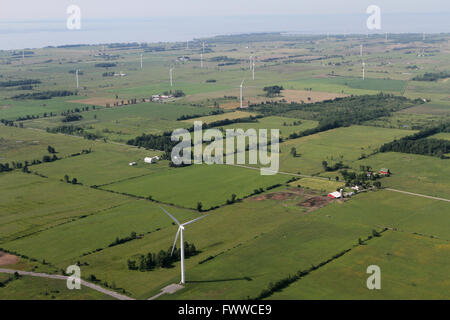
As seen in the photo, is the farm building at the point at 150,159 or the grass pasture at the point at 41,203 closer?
the grass pasture at the point at 41,203

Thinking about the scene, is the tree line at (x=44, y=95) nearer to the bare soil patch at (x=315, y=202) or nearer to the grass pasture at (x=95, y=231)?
the grass pasture at (x=95, y=231)

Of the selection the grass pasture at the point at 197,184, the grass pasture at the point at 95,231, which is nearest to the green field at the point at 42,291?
the grass pasture at the point at 95,231

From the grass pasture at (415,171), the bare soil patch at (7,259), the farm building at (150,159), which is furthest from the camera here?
the farm building at (150,159)

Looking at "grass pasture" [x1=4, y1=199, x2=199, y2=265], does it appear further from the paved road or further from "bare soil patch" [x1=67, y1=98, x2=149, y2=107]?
"bare soil patch" [x1=67, y1=98, x2=149, y2=107]

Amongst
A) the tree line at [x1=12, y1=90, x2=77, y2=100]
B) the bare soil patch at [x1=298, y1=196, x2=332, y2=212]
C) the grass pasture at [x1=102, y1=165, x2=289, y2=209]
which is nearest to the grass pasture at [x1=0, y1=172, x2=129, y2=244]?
the grass pasture at [x1=102, y1=165, x2=289, y2=209]

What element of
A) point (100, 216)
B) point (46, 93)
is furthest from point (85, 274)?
point (46, 93)

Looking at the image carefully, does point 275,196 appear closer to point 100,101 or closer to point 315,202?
point 315,202

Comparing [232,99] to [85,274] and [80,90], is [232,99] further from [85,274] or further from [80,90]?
[85,274]

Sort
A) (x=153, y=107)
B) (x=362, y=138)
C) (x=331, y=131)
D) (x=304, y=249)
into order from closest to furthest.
Result: (x=304, y=249) → (x=362, y=138) → (x=331, y=131) → (x=153, y=107)
